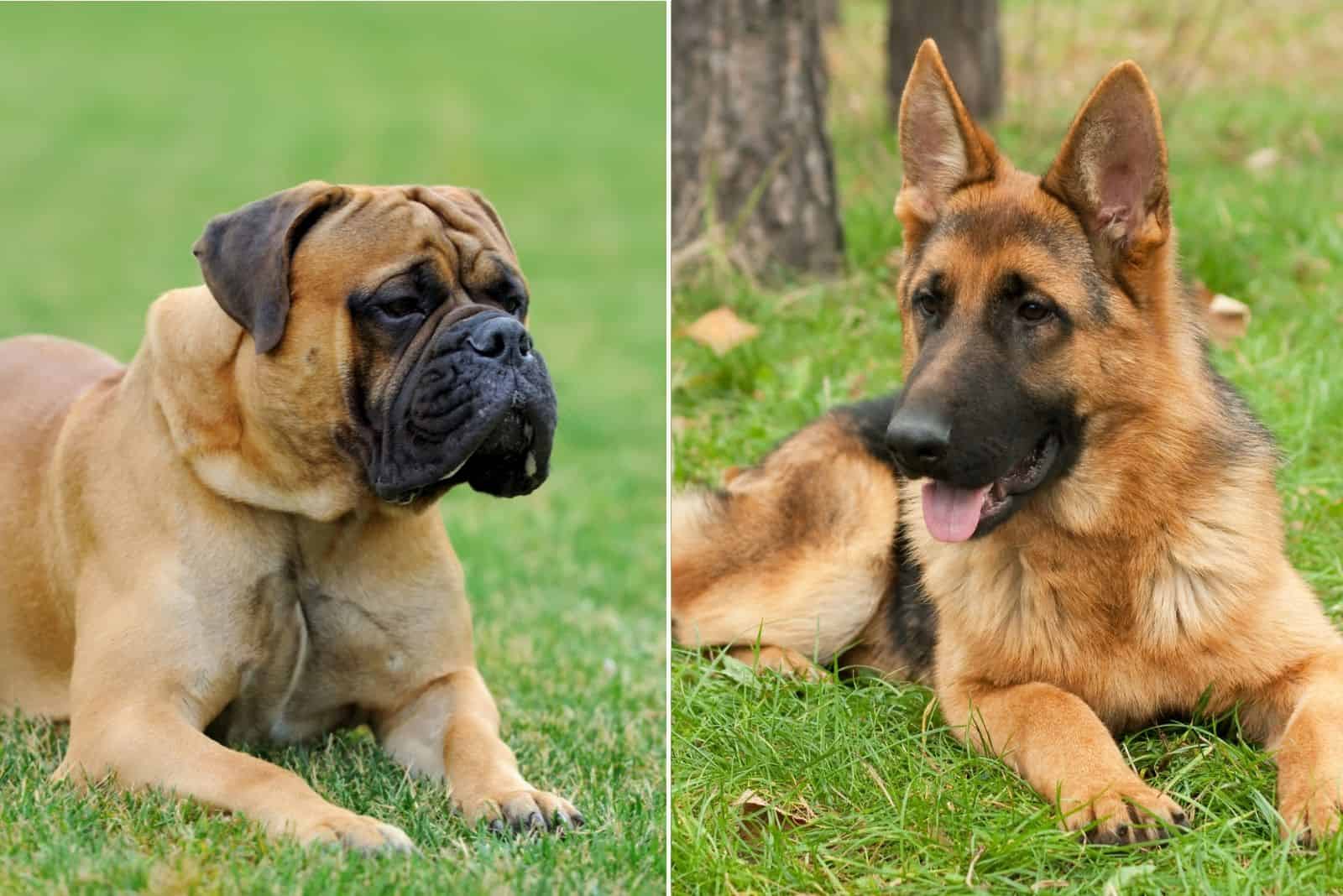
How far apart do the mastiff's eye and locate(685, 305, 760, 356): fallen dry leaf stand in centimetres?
343

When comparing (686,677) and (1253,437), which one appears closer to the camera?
(1253,437)

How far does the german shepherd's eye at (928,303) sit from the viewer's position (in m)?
4.65

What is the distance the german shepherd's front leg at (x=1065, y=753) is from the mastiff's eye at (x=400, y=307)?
1.93 meters

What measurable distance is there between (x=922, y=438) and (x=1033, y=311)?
0.51 metres

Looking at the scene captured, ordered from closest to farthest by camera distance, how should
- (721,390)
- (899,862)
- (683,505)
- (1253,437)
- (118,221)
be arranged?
1. (899,862)
2. (1253,437)
3. (683,505)
4. (721,390)
5. (118,221)

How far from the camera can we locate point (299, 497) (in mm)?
4734

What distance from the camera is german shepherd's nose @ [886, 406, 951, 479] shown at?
14.2 ft

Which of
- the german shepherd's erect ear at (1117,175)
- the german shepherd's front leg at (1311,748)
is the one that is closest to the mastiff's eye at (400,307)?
the german shepherd's erect ear at (1117,175)

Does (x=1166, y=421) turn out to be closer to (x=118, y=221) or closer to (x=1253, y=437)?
(x=1253, y=437)

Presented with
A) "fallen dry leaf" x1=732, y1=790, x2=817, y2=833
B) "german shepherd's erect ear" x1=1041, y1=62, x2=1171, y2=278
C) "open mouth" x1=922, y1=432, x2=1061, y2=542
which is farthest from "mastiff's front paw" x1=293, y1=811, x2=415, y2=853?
"german shepherd's erect ear" x1=1041, y1=62, x2=1171, y2=278

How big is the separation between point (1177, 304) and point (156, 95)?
22.4m

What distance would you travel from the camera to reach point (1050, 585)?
4.68 metres

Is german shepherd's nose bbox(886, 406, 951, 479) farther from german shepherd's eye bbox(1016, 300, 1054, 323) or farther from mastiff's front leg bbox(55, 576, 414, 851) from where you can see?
mastiff's front leg bbox(55, 576, 414, 851)

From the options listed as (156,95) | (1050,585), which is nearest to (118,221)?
(156,95)
